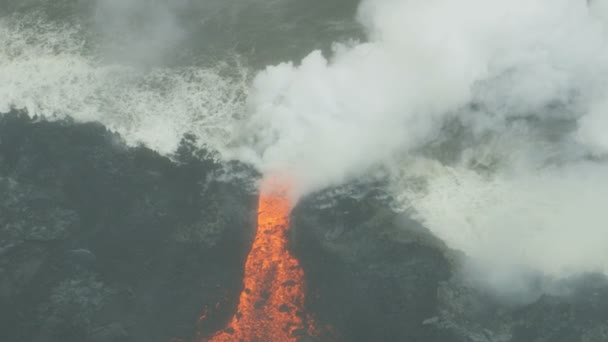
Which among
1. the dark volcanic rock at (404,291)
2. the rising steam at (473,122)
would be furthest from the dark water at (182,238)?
the rising steam at (473,122)

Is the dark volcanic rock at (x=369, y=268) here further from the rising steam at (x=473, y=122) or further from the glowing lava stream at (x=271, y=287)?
the rising steam at (x=473, y=122)

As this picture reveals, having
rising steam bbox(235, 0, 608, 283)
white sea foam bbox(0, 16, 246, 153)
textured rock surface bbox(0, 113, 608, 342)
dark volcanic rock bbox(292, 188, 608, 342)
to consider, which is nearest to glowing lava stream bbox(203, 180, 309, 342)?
textured rock surface bbox(0, 113, 608, 342)

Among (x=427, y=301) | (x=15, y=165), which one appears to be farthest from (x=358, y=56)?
(x=15, y=165)

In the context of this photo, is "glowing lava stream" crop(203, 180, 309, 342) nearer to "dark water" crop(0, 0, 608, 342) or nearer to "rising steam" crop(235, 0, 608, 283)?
"dark water" crop(0, 0, 608, 342)

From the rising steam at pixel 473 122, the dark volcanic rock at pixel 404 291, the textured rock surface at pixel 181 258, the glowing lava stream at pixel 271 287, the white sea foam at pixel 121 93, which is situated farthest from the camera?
the white sea foam at pixel 121 93

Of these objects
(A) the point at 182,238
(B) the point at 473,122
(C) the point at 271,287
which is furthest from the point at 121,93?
(B) the point at 473,122

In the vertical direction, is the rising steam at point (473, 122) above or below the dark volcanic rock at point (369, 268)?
above
